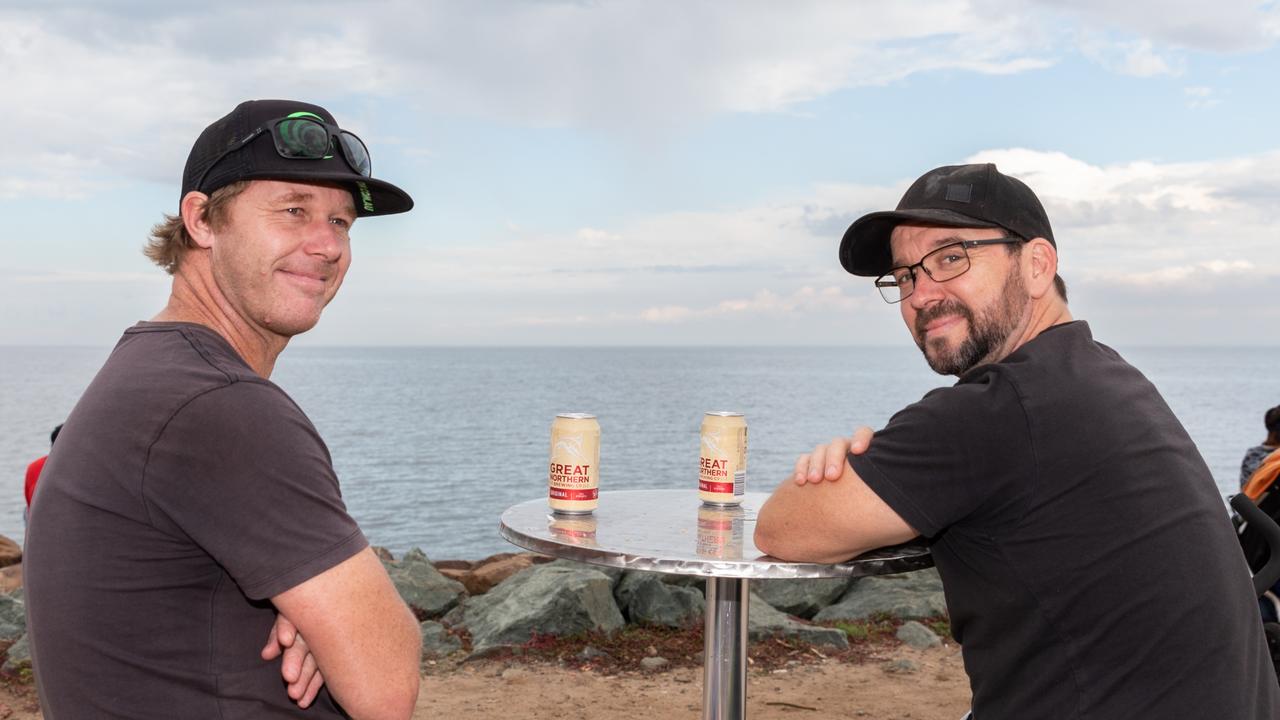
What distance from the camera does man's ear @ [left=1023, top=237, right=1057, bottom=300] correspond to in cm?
278

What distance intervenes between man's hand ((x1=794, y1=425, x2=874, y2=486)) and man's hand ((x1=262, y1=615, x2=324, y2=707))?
43.0 inches

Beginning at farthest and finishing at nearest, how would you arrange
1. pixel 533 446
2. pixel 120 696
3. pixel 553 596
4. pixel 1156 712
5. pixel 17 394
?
pixel 17 394
pixel 533 446
pixel 553 596
pixel 1156 712
pixel 120 696

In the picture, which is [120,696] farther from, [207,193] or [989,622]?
[989,622]

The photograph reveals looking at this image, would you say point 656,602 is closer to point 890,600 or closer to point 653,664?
point 653,664

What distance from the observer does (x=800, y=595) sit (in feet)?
26.6

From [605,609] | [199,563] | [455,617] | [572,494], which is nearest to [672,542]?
[572,494]

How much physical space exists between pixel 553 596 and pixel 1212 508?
5.03 meters

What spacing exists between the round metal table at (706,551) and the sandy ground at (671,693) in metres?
2.33

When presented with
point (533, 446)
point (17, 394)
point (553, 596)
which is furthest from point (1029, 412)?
point (17, 394)

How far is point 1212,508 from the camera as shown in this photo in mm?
2297

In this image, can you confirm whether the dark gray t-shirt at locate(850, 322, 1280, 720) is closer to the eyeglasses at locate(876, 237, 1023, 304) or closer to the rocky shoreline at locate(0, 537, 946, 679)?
the eyeglasses at locate(876, 237, 1023, 304)

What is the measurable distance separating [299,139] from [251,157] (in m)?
0.11

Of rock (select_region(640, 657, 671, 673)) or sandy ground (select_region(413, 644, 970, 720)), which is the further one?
rock (select_region(640, 657, 671, 673))

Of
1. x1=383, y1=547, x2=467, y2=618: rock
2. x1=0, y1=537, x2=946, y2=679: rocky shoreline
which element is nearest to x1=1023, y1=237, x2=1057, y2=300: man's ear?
x1=0, y1=537, x2=946, y2=679: rocky shoreline
